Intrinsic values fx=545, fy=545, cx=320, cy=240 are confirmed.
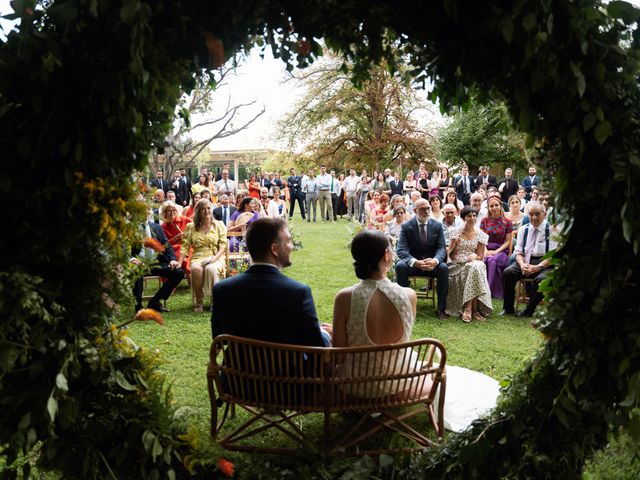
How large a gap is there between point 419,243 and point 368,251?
4.43m

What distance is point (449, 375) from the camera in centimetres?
495

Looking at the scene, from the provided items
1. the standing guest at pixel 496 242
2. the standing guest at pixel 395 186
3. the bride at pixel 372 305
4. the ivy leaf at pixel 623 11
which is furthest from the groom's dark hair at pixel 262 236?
the standing guest at pixel 395 186

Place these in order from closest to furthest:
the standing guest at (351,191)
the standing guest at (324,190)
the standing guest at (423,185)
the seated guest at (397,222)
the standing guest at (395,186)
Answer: the seated guest at (397,222), the standing guest at (423,185), the standing guest at (395,186), the standing guest at (324,190), the standing guest at (351,191)

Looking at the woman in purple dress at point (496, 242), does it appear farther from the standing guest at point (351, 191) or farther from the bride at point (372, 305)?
the standing guest at point (351, 191)

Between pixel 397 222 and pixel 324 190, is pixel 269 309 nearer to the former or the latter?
pixel 397 222

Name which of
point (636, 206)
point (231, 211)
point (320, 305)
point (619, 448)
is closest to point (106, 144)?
point (636, 206)

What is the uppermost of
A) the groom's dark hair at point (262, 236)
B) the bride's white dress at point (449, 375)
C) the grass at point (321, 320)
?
the groom's dark hair at point (262, 236)

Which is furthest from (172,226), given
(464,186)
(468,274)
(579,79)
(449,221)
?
(464,186)

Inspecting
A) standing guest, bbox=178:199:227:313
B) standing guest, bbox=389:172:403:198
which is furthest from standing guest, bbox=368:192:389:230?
standing guest, bbox=389:172:403:198

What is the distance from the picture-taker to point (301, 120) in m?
32.3

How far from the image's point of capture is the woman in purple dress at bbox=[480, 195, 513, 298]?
8.66 meters

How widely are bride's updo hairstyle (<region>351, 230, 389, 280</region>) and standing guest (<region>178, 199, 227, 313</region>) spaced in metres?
4.66

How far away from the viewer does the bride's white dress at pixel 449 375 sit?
3705mm

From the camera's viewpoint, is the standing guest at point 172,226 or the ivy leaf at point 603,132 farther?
the standing guest at point 172,226
